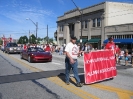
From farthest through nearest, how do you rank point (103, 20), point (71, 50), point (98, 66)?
point (103, 20) < point (98, 66) < point (71, 50)

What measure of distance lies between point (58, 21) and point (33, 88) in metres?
52.0

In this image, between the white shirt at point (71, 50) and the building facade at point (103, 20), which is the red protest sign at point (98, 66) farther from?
the building facade at point (103, 20)

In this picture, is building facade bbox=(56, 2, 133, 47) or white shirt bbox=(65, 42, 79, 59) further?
building facade bbox=(56, 2, 133, 47)

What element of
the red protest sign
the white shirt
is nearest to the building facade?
the red protest sign

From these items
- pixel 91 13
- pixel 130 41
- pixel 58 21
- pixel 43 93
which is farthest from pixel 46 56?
pixel 58 21

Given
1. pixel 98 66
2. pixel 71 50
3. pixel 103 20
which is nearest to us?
pixel 71 50

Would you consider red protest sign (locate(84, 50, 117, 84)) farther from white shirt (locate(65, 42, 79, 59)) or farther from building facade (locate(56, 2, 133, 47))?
building facade (locate(56, 2, 133, 47))

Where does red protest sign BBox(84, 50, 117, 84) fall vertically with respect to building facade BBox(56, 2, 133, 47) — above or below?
below

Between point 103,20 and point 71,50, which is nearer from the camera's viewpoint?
point 71,50

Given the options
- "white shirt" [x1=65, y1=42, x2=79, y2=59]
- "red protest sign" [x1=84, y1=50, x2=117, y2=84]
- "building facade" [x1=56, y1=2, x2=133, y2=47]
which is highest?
"building facade" [x1=56, y1=2, x2=133, y2=47]

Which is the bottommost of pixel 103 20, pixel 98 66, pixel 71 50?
pixel 98 66

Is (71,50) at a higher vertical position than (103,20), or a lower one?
lower

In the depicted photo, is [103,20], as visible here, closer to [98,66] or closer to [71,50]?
[98,66]

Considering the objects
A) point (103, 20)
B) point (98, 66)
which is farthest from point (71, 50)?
point (103, 20)
